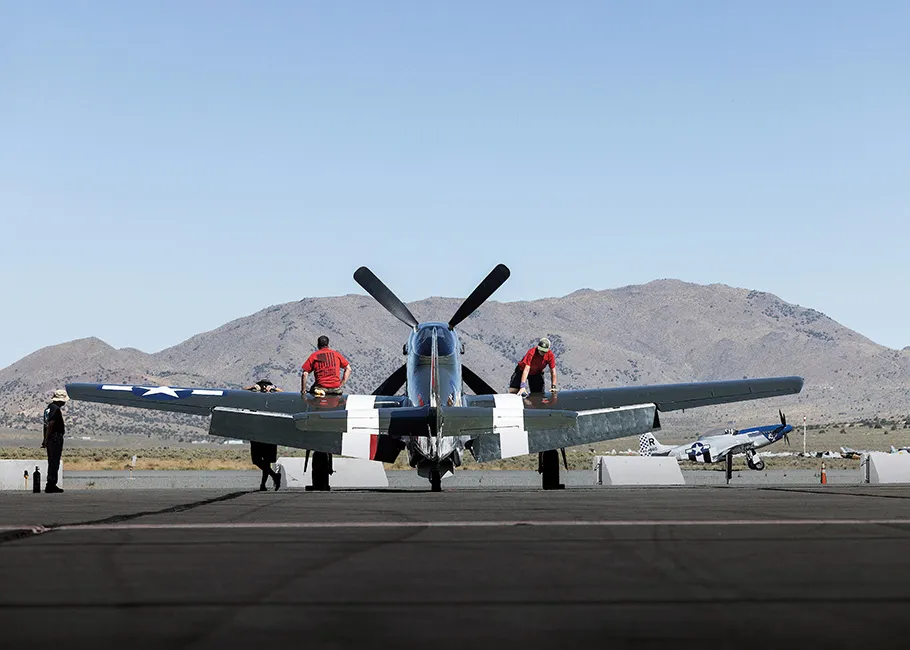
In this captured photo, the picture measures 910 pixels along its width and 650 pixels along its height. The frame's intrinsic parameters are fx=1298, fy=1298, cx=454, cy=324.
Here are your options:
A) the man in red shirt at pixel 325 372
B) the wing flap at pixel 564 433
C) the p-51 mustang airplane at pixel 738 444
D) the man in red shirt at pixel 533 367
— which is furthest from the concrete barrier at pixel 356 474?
the p-51 mustang airplane at pixel 738 444

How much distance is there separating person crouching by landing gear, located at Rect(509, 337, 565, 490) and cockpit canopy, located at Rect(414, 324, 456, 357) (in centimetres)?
188

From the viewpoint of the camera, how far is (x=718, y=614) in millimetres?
5531

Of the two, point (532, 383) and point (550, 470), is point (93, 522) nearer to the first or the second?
point (550, 470)

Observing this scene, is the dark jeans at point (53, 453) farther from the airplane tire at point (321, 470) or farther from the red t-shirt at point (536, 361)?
the red t-shirt at point (536, 361)

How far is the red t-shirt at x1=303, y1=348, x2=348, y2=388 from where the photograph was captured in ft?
80.0

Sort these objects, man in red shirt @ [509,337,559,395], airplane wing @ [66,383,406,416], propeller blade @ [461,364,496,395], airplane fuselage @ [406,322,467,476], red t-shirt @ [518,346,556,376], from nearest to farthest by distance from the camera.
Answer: airplane fuselage @ [406,322,467,476]
airplane wing @ [66,383,406,416]
man in red shirt @ [509,337,559,395]
red t-shirt @ [518,346,556,376]
propeller blade @ [461,364,496,395]

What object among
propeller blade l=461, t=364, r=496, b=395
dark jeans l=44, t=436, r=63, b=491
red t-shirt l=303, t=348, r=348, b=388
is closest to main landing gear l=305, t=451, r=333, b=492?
red t-shirt l=303, t=348, r=348, b=388

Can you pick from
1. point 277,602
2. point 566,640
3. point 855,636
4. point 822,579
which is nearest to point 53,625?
point 277,602

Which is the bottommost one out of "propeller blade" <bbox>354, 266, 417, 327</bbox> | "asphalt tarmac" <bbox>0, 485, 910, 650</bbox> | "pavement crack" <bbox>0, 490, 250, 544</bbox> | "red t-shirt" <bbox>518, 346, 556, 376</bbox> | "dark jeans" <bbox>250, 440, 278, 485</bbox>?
"asphalt tarmac" <bbox>0, 485, 910, 650</bbox>

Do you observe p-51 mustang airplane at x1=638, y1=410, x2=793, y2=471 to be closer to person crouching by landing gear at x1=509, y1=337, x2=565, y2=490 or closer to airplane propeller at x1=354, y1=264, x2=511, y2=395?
airplane propeller at x1=354, y1=264, x2=511, y2=395

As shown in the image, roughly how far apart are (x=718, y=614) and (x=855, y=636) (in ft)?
2.41

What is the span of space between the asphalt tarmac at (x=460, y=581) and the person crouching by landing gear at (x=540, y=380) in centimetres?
1245

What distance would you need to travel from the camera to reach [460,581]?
6875 millimetres

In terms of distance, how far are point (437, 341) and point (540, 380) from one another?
363 centimetres
